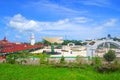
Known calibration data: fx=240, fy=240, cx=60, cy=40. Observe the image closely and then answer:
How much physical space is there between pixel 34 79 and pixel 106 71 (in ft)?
18.6

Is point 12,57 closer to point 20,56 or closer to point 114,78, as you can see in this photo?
point 20,56

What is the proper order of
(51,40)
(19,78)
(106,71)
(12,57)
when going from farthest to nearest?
(51,40) → (12,57) → (106,71) → (19,78)

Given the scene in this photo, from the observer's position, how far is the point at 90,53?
119 ft

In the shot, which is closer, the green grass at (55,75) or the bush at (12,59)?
the green grass at (55,75)

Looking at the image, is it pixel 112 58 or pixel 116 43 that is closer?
pixel 112 58

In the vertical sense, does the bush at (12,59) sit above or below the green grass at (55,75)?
above

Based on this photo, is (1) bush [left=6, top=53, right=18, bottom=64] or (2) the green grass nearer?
(2) the green grass

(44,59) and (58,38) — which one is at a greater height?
(58,38)

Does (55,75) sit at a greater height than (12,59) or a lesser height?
lesser

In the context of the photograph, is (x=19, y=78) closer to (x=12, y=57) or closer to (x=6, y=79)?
(x=6, y=79)

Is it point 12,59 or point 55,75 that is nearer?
point 55,75

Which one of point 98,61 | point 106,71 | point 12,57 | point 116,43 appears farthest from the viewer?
point 116,43

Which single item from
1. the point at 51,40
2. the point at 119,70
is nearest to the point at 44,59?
the point at 119,70

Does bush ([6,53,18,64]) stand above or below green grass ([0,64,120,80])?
above
